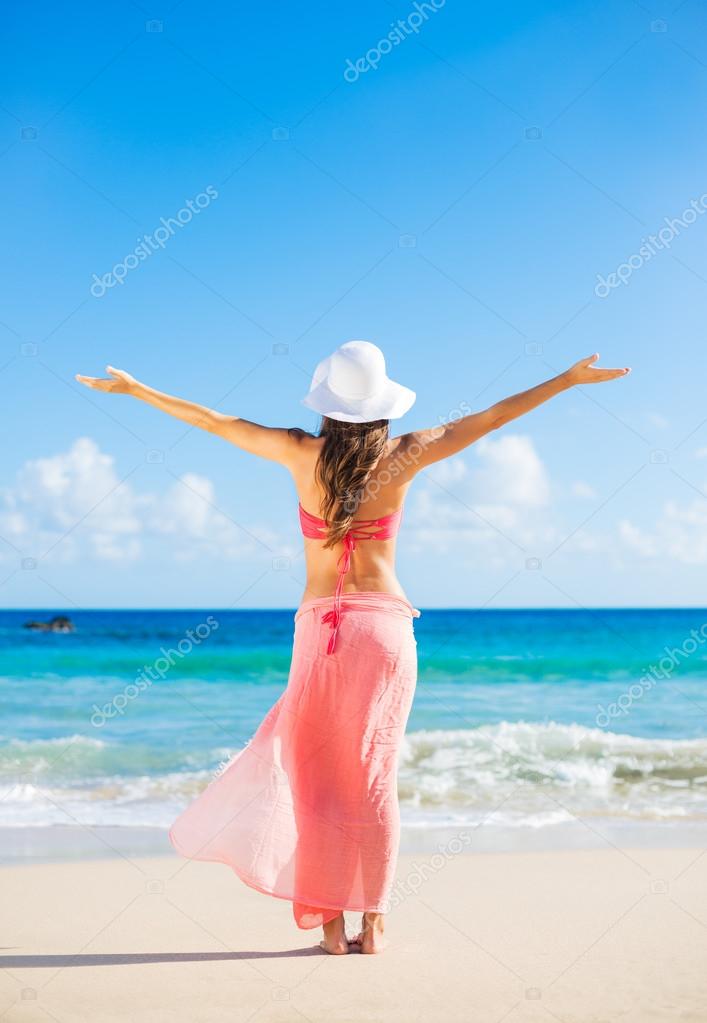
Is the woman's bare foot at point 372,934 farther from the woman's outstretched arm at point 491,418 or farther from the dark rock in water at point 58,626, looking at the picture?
the dark rock in water at point 58,626

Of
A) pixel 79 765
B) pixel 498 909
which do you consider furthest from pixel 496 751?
pixel 498 909

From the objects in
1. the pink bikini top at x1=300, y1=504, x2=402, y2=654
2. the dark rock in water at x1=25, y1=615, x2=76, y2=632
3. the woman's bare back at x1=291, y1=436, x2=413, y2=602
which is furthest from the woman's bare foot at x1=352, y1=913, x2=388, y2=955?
the dark rock in water at x1=25, y1=615, x2=76, y2=632

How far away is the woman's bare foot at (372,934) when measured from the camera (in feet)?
11.7

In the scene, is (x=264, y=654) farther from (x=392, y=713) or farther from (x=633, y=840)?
(x=392, y=713)

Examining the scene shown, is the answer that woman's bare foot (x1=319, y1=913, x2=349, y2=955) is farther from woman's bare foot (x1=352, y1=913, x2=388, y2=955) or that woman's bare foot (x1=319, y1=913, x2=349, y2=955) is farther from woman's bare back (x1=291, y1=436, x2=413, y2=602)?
woman's bare back (x1=291, y1=436, x2=413, y2=602)

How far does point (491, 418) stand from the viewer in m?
3.60

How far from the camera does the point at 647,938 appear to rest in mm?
3768

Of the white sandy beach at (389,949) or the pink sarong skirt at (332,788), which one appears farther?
the pink sarong skirt at (332,788)

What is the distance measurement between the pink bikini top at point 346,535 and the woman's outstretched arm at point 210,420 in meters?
0.28

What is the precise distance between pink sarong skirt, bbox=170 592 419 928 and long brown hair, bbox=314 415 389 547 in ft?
0.95

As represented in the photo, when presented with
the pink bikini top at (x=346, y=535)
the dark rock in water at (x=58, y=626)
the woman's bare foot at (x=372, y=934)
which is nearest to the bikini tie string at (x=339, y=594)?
the pink bikini top at (x=346, y=535)

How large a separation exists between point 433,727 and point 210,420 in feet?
32.3

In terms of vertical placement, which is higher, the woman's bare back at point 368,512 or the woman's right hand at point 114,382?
the woman's right hand at point 114,382

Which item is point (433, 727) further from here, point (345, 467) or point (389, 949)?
point (345, 467)
